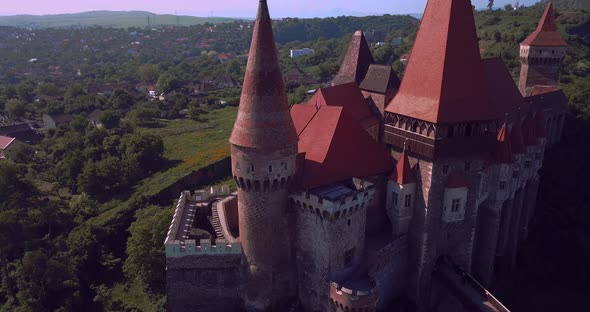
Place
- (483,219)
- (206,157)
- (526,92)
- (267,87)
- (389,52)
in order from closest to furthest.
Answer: (267,87) → (483,219) → (526,92) → (206,157) → (389,52)

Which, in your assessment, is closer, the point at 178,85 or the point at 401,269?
the point at 401,269

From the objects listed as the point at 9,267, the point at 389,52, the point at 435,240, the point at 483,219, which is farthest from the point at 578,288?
the point at 389,52

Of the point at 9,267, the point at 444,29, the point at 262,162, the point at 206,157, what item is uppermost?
the point at 444,29

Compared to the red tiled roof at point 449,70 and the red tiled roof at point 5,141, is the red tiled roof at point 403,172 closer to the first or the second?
the red tiled roof at point 449,70

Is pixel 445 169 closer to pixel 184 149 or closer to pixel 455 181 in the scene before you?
pixel 455 181

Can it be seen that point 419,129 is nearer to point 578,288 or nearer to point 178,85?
point 578,288

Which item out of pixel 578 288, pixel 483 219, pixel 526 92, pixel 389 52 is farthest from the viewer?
pixel 389 52

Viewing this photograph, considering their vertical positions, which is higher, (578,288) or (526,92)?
(526,92)

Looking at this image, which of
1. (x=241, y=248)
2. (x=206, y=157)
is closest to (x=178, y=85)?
(x=206, y=157)

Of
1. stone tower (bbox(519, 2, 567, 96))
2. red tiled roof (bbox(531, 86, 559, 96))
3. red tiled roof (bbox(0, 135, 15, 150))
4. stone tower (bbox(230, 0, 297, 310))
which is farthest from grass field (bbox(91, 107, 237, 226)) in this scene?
stone tower (bbox(519, 2, 567, 96))

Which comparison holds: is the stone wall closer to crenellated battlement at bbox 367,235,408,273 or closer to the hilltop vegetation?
the hilltop vegetation
